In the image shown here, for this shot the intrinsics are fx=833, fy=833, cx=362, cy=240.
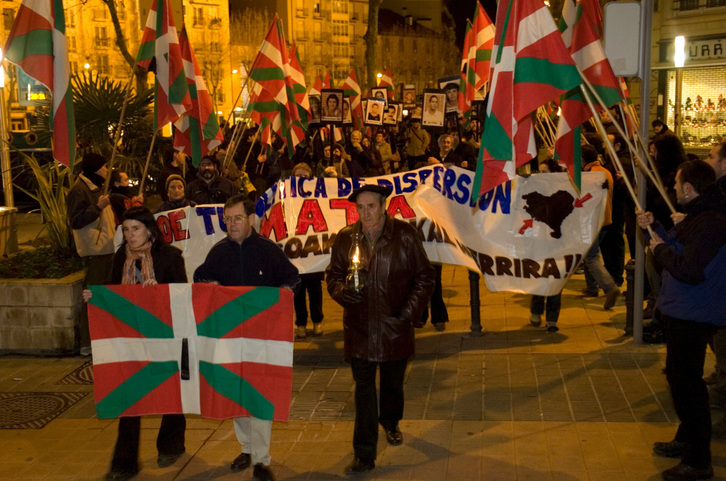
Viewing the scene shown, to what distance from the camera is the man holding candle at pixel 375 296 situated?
5.50 m

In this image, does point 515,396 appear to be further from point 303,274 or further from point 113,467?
point 113,467

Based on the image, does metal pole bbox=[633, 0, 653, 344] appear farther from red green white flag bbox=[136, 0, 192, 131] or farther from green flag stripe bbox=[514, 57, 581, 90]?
red green white flag bbox=[136, 0, 192, 131]

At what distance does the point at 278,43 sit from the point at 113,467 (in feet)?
24.7

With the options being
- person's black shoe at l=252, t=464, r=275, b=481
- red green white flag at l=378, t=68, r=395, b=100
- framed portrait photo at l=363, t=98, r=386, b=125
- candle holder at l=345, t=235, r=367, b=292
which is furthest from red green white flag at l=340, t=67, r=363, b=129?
person's black shoe at l=252, t=464, r=275, b=481

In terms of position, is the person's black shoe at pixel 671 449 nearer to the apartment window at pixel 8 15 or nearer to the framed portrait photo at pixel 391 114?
the framed portrait photo at pixel 391 114

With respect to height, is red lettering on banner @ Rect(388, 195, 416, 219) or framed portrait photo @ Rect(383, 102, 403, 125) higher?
framed portrait photo @ Rect(383, 102, 403, 125)

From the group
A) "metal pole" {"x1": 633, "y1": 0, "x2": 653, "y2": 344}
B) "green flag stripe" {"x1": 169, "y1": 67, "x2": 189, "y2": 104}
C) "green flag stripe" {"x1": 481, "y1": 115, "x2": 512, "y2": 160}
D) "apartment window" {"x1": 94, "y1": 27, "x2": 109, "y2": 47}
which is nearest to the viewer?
"green flag stripe" {"x1": 481, "y1": 115, "x2": 512, "y2": 160}

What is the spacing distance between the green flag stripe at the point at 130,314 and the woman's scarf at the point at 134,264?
0.14 meters

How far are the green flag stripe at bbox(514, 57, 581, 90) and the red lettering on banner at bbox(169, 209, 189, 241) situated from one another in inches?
167

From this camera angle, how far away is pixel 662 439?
5797 millimetres

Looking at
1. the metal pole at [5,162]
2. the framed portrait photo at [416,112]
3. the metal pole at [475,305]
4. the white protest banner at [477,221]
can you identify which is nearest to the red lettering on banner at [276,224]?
the white protest banner at [477,221]

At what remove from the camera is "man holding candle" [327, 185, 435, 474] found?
5496mm

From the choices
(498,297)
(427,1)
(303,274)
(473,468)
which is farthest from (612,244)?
(427,1)

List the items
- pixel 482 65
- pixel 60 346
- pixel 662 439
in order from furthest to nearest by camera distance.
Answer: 1. pixel 482 65
2. pixel 60 346
3. pixel 662 439
